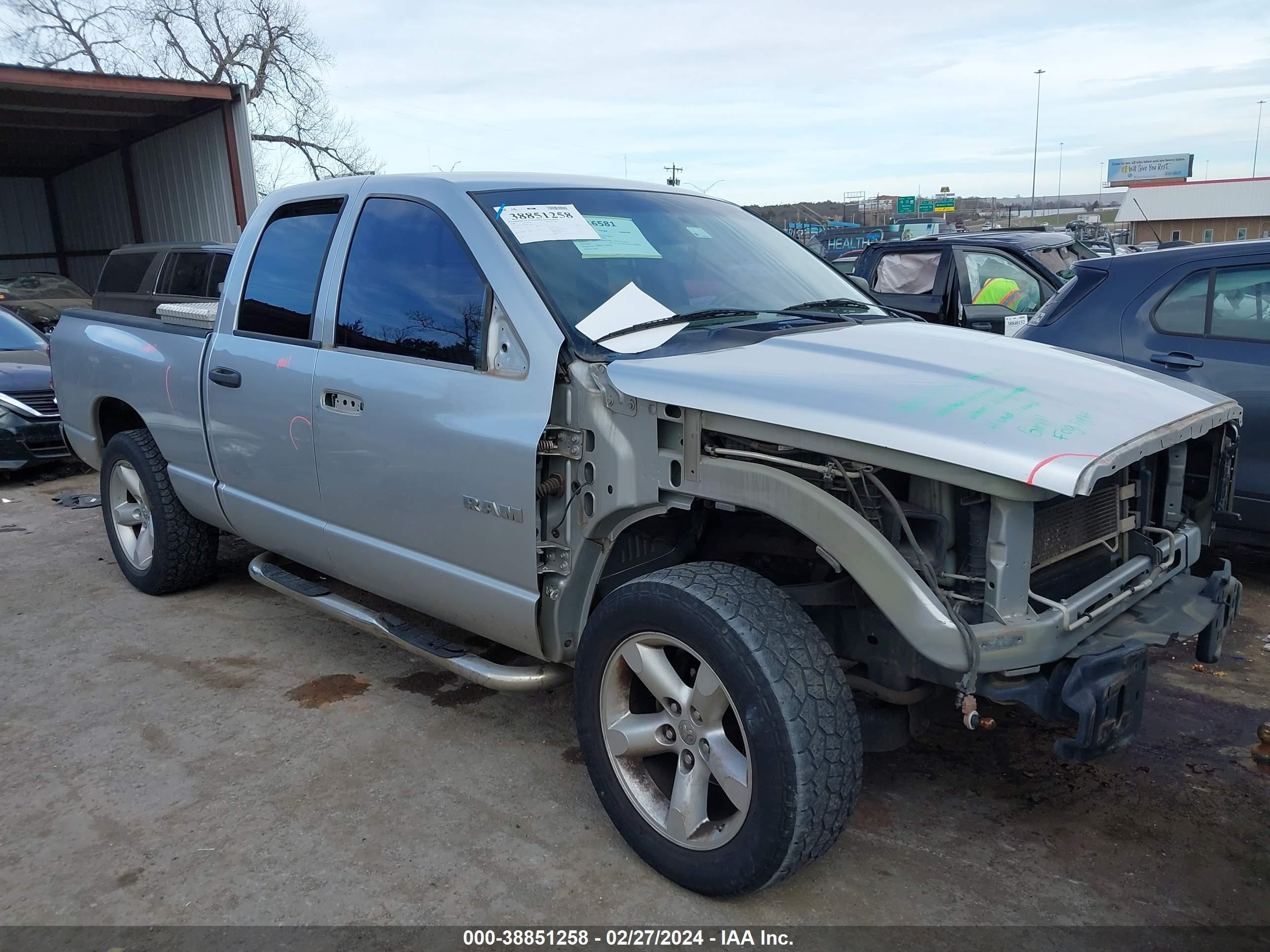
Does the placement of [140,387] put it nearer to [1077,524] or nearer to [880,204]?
[1077,524]

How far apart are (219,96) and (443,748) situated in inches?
502

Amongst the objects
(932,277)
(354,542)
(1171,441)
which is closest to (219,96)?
(932,277)

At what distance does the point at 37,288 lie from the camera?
47.5 feet

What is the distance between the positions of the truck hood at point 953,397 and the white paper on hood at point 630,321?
0.14 m

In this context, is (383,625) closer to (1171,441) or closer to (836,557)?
(836,557)

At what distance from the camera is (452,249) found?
125 inches

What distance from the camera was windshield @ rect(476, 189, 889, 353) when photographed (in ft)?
9.78

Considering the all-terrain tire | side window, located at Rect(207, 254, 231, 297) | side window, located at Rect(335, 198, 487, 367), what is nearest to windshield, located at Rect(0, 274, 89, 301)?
side window, located at Rect(207, 254, 231, 297)

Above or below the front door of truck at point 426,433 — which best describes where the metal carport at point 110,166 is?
above

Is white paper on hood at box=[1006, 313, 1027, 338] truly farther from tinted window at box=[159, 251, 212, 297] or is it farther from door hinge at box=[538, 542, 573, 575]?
tinted window at box=[159, 251, 212, 297]

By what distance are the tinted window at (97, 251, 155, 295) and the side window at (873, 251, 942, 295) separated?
20.5ft

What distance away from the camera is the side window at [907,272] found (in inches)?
336

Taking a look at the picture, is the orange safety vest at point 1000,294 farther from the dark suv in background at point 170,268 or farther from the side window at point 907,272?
the dark suv in background at point 170,268

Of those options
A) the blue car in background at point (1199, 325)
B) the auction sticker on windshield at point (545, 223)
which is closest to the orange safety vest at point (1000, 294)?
the blue car in background at point (1199, 325)
